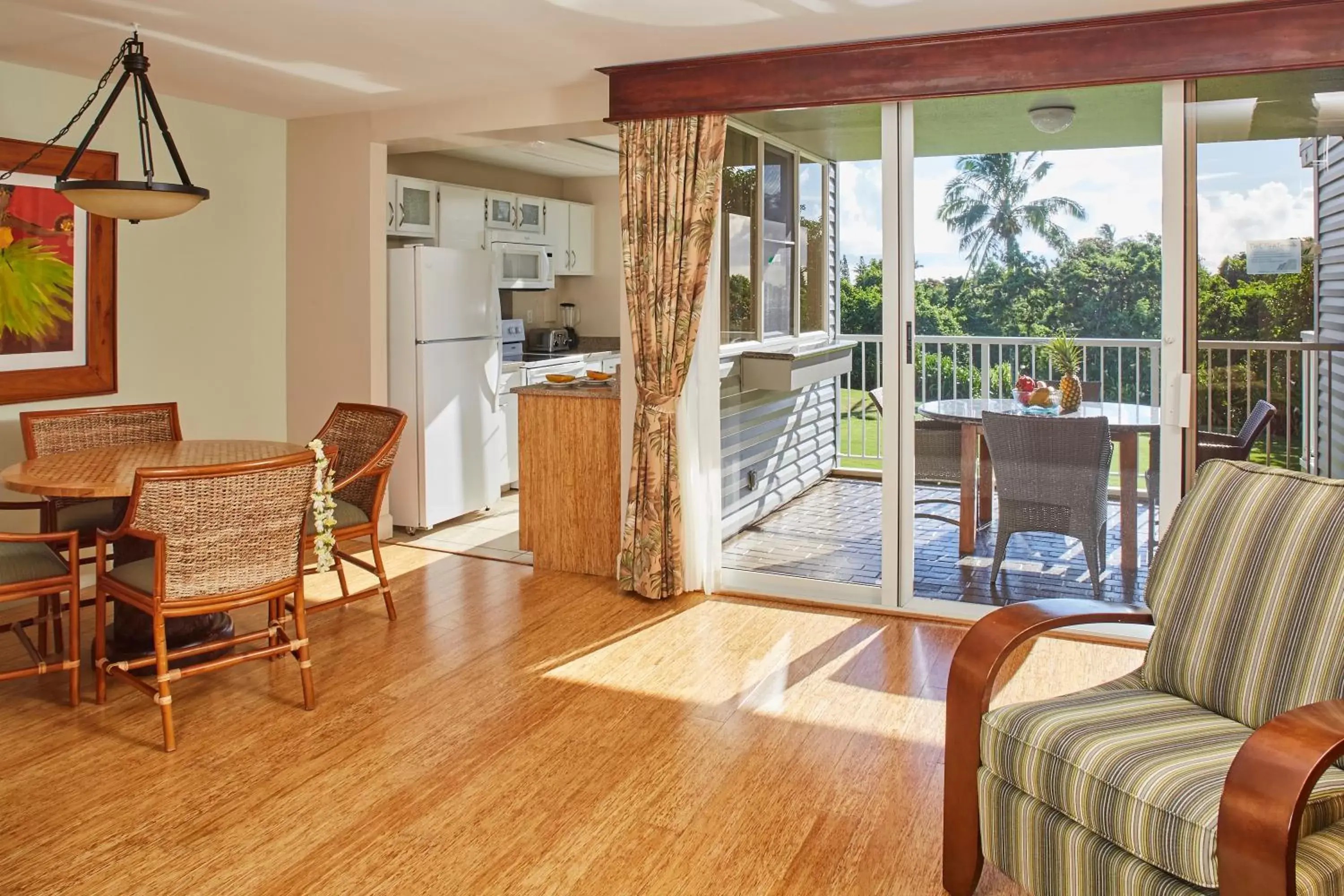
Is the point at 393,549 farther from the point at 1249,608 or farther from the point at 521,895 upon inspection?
the point at 1249,608

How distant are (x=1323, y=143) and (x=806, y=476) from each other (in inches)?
91.6

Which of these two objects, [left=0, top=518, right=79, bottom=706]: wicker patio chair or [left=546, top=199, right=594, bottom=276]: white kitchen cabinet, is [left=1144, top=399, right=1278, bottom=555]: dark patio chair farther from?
[left=546, top=199, right=594, bottom=276]: white kitchen cabinet

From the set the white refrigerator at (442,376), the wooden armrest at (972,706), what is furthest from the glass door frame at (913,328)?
the white refrigerator at (442,376)

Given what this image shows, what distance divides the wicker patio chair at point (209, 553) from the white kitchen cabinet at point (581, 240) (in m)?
4.91

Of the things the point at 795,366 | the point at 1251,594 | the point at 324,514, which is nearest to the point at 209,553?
the point at 324,514

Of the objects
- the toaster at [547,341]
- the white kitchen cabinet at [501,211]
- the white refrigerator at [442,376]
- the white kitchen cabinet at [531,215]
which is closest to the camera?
the white refrigerator at [442,376]

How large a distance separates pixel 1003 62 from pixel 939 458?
1.57 m

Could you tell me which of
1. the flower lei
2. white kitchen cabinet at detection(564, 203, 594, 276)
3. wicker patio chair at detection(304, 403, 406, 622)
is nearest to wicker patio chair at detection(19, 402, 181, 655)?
wicker patio chair at detection(304, 403, 406, 622)

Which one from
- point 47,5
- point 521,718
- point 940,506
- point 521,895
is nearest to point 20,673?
point 521,718

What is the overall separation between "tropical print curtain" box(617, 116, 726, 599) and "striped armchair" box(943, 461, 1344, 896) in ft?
8.18

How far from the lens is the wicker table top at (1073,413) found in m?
4.12

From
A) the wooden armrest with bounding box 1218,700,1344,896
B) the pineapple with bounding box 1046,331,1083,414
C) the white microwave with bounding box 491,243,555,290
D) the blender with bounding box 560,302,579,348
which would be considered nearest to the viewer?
the wooden armrest with bounding box 1218,700,1344,896

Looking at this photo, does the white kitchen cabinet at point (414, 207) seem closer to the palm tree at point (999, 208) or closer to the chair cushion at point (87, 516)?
the chair cushion at point (87, 516)

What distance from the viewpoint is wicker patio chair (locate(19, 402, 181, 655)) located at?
4.10 meters
